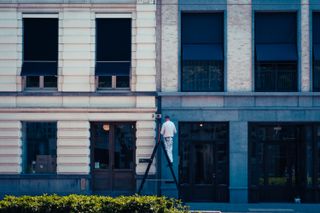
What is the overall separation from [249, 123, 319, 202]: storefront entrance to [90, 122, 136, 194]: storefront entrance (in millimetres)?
5107

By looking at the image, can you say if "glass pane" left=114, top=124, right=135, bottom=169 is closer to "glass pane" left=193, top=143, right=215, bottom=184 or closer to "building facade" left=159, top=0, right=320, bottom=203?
"building facade" left=159, top=0, right=320, bottom=203

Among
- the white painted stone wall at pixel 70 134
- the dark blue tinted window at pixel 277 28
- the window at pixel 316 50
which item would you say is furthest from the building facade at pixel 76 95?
the window at pixel 316 50

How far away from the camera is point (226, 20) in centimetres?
2397

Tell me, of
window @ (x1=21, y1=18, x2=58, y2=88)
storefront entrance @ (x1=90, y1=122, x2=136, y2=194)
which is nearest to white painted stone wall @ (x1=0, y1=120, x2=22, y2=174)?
window @ (x1=21, y1=18, x2=58, y2=88)

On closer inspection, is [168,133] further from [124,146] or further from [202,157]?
[124,146]

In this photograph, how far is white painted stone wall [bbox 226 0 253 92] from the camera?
78.4 feet

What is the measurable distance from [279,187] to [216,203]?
2837mm

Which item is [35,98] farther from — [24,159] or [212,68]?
[212,68]

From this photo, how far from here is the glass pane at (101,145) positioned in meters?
24.4

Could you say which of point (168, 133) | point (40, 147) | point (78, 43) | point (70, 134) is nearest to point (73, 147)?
point (70, 134)

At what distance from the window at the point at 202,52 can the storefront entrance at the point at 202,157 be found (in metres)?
1.69

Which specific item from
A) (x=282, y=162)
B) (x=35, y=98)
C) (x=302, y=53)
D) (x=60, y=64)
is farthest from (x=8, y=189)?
(x=302, y=53)

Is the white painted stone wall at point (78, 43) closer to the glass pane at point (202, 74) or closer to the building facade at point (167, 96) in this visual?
the building facade at point (167, 96)

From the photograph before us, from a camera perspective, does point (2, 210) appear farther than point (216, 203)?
No
